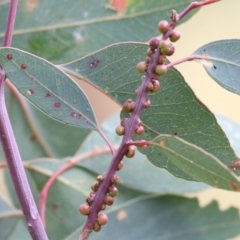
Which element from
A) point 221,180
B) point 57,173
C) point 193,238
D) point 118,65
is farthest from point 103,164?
point 221,180

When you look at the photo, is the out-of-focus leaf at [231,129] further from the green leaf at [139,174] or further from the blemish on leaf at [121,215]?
the blemish on leaf at [121,215]

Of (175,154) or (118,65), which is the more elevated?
(118,65)

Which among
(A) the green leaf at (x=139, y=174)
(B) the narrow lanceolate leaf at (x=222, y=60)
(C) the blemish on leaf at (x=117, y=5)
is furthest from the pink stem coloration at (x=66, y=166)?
(B) the narrow lanceolate leaf at (x=222, y=60)

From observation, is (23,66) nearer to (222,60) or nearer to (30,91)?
(30,91)

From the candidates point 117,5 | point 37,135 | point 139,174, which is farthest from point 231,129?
point 37,135

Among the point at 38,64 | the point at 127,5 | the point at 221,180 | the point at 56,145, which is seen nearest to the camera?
the point at 221,180

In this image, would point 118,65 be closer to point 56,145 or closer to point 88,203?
point 88,203
